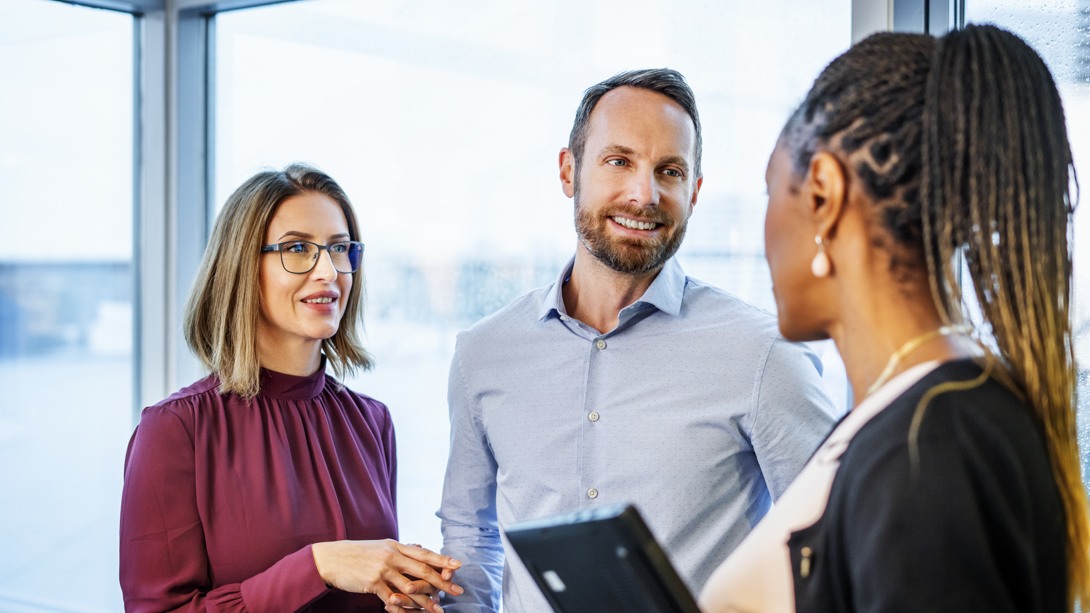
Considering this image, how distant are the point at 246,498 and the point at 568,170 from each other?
2.80ft

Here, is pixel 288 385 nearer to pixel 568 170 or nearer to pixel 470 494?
pixel 470 494

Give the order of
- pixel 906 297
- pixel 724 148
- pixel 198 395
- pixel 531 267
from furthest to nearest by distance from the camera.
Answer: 1. pixel 531 267
2. pixel 724 148
3. pixel 198 395
4. pixel 906 297

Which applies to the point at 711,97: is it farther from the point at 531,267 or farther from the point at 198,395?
the point at 198,395

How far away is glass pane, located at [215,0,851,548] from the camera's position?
208 centimetres

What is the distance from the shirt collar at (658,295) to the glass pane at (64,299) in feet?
4.89

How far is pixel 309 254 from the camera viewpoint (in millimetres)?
1902

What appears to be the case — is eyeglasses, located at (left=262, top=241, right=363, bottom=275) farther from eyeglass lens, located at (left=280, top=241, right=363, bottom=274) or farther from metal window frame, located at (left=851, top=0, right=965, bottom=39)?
metal window frame, located at (left=851, top=0, right=965, bottom=39)

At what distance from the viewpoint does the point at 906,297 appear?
82 centimetres

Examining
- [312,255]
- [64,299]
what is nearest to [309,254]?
[312,255]

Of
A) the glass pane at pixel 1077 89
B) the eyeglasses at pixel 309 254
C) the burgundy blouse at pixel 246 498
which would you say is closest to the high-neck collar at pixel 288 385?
the burgundy blouse at pixel 246 498

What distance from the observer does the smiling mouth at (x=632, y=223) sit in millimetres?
1672

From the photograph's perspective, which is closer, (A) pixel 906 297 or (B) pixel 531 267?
(A) pixel 906 297

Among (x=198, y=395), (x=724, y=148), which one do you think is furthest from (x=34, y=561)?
(x=724, y=148)

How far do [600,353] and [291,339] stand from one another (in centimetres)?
64
